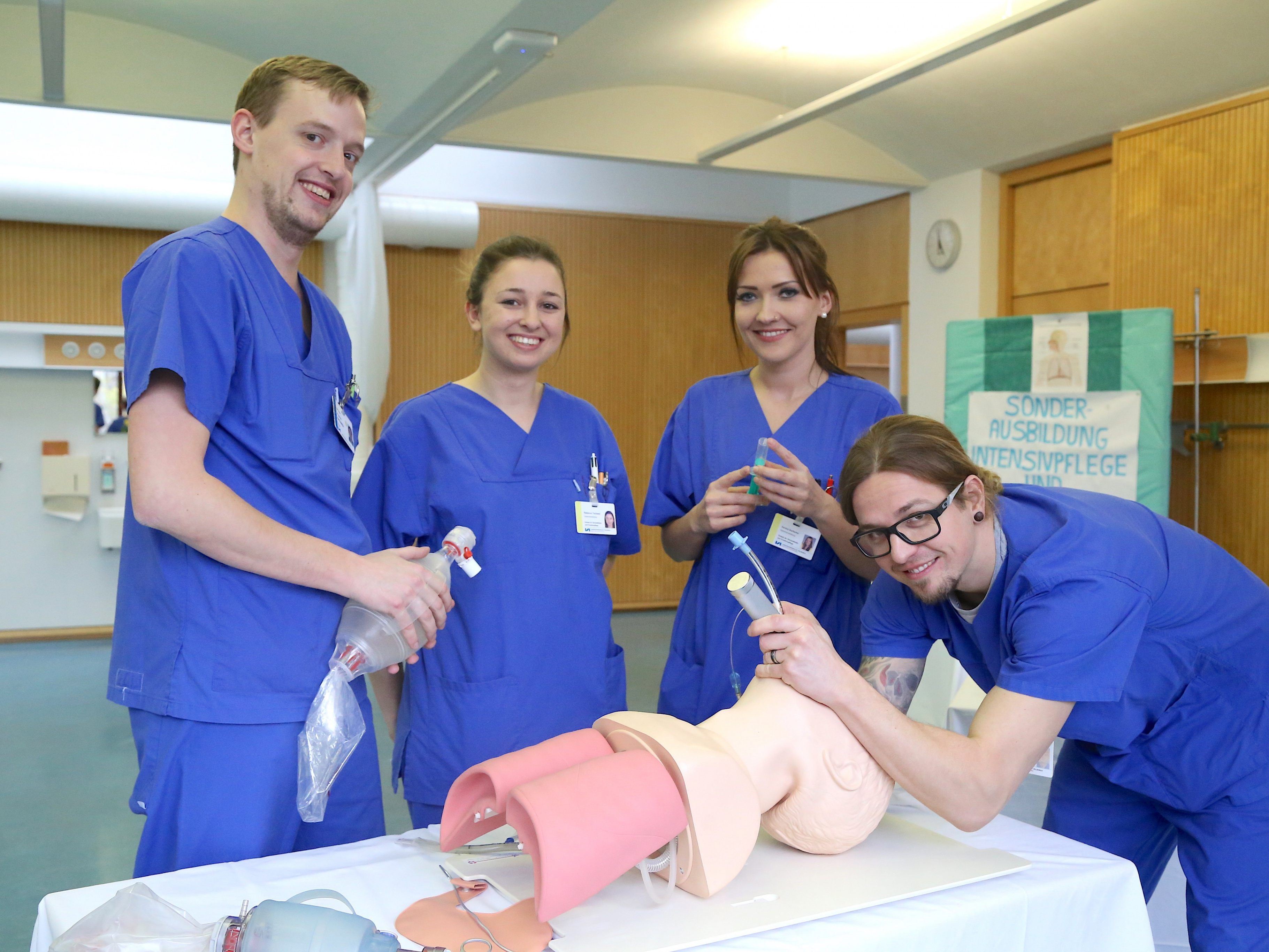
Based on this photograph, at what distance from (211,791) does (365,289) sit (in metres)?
4.29

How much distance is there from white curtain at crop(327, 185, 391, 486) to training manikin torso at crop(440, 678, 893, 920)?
425 cm

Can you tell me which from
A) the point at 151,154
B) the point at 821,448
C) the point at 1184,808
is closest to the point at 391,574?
the point at 821,448

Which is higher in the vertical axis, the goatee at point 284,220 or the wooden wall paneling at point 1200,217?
the wooden wall paneling at point 1200,217

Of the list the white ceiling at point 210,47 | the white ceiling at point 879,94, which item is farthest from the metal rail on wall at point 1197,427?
the white ceiling at point 210,47

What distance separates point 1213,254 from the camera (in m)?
4.46

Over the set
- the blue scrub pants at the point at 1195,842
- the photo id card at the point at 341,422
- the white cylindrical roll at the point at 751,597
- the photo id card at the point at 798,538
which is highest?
the photo id card at the point at 341,422

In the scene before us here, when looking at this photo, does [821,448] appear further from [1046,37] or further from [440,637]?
[1046,37]

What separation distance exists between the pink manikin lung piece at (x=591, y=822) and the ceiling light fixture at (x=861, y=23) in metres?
3.98

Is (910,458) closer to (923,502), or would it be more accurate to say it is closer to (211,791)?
(923,502)

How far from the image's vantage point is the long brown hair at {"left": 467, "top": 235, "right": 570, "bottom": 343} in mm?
1970

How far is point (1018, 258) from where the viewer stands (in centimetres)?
571

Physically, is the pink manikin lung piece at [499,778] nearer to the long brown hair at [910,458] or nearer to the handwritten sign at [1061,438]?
the long brown hair at [910,458]

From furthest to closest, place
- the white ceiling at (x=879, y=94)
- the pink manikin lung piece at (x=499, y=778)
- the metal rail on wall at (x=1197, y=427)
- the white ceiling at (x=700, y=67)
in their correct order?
the metal rail on wall at (x=1197, y=427) → the white ceiling at (x=879, y=94) → the white ceiling at (x=700, y=67) → the pink manikin lung piece at (x=499, y=778)

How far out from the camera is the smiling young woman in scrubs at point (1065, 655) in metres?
1.27
